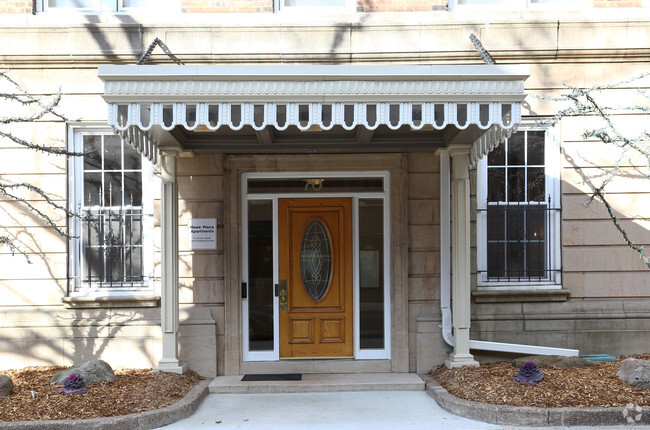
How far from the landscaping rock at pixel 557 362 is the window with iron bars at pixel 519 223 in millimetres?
1299

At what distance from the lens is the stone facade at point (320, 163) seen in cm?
896

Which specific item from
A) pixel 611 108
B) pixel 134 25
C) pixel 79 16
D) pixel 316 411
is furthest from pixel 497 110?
pixel 79 16

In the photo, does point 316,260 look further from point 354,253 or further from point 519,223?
point 519,223

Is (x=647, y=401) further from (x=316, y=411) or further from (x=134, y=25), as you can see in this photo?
(x=134, y=25)

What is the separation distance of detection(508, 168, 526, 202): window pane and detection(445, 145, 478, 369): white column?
49.9 inches

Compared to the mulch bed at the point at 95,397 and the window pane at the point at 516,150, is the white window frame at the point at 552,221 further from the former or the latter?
the mulch bed at the point at 95,397

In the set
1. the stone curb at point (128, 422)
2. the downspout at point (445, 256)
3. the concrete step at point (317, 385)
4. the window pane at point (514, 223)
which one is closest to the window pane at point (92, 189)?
the concrete step at point (317, 385)

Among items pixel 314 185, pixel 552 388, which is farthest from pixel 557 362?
pixel 314 185

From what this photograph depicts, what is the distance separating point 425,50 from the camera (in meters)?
9.09

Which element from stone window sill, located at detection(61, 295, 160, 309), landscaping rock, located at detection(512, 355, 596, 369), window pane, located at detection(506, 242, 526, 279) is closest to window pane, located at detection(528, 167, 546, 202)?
window pane, located at detection(506, 242, 526, 279)

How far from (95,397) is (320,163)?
419cm

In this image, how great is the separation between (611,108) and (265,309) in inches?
213

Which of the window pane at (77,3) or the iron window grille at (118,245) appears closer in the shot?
the iron window grille at (118,245)

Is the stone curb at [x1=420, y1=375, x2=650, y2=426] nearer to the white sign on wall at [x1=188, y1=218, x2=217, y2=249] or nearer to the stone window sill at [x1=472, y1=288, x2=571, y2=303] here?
the stone window sill at [x1=472, y1=288, x2=571, y2=303]
